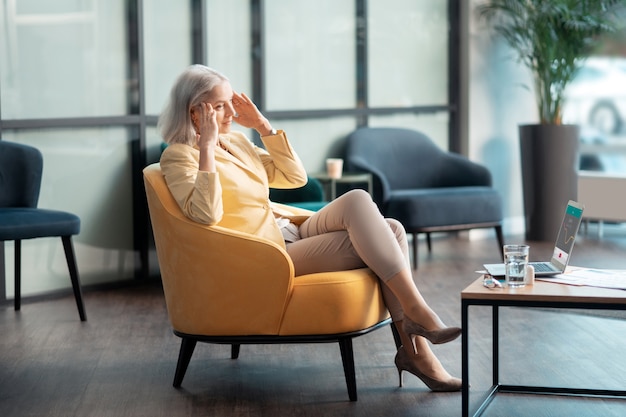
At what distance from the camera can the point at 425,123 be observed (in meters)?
7.15

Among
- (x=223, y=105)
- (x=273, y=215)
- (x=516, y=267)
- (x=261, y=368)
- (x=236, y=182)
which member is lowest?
(x=261, y=368)

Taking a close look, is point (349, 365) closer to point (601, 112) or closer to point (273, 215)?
point (273, 215)

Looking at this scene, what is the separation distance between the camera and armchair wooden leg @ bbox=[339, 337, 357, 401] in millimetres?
3344

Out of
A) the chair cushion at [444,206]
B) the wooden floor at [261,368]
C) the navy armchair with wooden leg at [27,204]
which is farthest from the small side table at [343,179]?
the navy armchair with wooden leg at [27,204]

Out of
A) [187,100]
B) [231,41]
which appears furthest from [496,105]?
[187,100]

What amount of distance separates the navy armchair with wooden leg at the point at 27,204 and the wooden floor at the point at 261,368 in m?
0.23

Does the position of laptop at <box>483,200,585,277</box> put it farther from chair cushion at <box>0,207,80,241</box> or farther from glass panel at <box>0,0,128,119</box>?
glass panel at <box>0,0,128,119</box>

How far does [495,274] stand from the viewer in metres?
3.15

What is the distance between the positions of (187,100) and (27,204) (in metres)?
1.62

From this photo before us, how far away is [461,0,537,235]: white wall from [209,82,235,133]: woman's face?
383cm

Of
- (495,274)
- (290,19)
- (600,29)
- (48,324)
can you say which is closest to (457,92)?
(600,29)

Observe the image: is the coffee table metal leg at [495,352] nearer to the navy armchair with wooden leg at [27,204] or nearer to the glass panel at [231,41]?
the navy armchair with wooden leg at [27,204]

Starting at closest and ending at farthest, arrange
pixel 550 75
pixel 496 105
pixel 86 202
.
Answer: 1. pixel 86 202
2. pixel 550 75
3. pixel 496 105

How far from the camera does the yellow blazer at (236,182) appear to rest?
10.9ft
